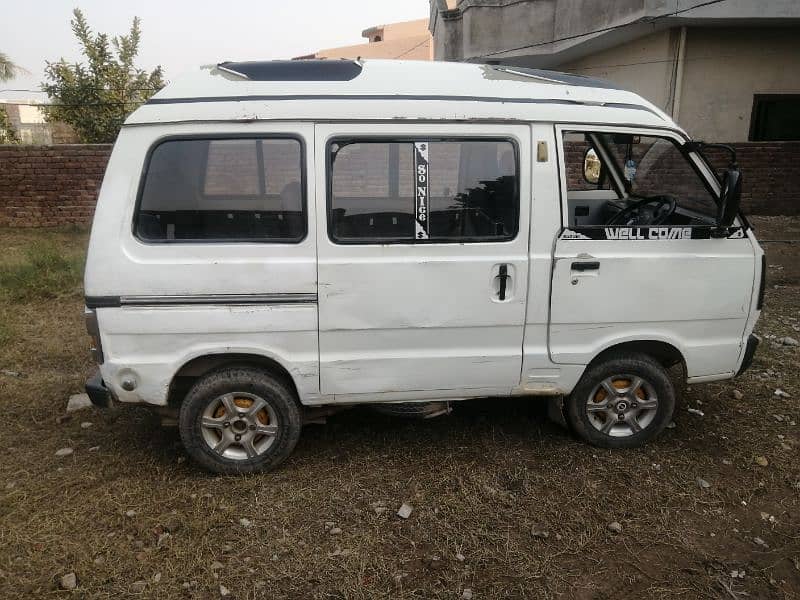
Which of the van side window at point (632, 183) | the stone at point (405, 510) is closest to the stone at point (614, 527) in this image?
the stone at point (405, 510)

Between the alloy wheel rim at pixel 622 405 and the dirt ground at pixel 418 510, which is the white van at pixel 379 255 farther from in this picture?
the dirt ground at pixel 418 510

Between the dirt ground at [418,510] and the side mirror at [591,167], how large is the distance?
1762mm

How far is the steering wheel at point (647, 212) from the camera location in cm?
375

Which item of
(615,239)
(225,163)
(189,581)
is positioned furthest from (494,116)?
(189,581)

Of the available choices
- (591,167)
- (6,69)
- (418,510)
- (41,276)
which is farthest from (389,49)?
(418,510)

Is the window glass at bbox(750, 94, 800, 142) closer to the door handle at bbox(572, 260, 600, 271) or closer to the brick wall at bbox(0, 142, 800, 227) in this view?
the door handle at bbox(572, 260, 600, 271)

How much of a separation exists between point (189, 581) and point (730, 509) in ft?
9.15

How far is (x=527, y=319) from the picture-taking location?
3.45 m

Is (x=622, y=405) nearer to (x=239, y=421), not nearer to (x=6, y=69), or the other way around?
(x=239, y=421)

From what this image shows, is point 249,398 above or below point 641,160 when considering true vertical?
below

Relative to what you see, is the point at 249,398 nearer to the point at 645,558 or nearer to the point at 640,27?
the point at 645,558

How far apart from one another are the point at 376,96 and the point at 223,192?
95 cm

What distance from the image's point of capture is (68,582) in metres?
2.73

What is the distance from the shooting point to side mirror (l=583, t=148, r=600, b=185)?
4.57 m
